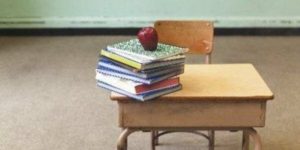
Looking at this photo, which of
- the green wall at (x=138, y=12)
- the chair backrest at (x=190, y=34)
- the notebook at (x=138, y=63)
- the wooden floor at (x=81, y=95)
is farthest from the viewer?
the green wall at (x=138, y=12)

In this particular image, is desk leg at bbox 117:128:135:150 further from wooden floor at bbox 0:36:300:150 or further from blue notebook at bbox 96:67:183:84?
wooden floor at bbox 0:36:300:150

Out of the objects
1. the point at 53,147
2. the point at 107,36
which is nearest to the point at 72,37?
the point at 107,36

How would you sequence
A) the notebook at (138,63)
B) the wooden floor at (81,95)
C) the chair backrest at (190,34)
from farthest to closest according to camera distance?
1. the wooden floor at (81,95)
2. the chair backrest at (190,34)
3. the notebook at (138,63)

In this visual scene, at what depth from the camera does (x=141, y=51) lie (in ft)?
5.50

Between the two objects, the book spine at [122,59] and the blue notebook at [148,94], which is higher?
the book spine at [122,59]

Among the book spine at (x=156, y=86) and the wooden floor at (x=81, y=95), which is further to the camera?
the wooden floor at (x=81, y=95)

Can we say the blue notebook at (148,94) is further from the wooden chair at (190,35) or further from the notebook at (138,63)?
the wooden chair at (190,35)

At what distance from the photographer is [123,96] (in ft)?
5.43

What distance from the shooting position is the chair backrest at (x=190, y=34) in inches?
94.7

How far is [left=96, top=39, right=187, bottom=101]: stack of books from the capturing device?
1.63 meters

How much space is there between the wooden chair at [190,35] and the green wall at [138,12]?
2862 millimetres

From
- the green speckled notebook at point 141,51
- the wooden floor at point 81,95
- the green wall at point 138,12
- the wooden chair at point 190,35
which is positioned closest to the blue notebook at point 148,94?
the green speckled notebook at point 141,51

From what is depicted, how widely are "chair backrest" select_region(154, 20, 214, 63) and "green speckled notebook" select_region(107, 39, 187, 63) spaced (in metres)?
0.68

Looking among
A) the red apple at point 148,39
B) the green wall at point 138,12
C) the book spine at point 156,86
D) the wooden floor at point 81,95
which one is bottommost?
the wooden floor at point 81,95
